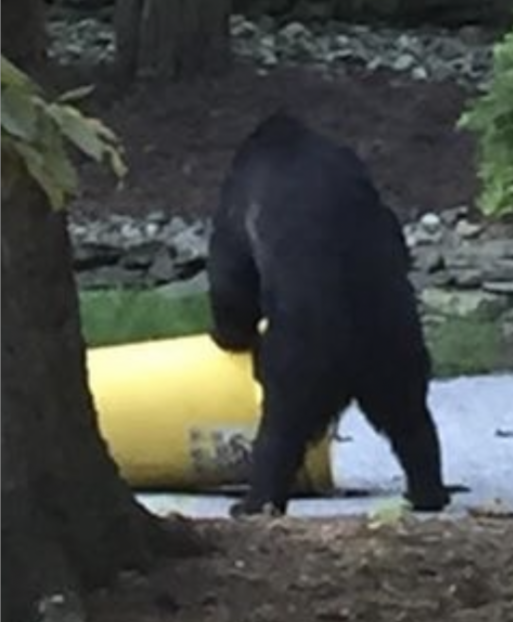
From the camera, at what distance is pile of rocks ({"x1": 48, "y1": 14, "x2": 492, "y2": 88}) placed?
51.1 ft

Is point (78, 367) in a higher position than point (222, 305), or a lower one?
higher

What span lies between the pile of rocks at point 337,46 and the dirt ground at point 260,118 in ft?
0.90

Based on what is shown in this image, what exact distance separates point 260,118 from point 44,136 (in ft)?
35.1

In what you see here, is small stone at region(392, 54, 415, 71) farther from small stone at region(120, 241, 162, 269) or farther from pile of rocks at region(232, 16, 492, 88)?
small stone at region(120, 241, 162, 269)

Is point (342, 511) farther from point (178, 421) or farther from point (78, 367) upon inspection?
point (78, 367)

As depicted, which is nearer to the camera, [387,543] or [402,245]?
[387,543]

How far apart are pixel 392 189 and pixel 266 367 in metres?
5.39

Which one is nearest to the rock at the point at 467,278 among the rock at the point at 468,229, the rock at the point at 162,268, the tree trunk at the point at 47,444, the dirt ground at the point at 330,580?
the rock at the point at 468,229

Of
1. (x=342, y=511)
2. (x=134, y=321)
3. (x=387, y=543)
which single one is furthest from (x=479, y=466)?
(x=387, y=543)

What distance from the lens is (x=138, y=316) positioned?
11492 mm

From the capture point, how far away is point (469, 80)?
1539 cm

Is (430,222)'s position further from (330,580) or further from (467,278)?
(330,580)

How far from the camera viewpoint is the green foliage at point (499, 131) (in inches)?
438

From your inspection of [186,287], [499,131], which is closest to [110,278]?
[186,287]
